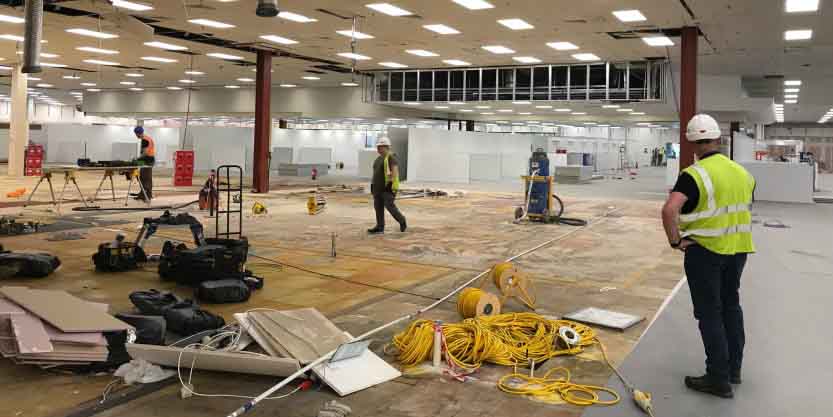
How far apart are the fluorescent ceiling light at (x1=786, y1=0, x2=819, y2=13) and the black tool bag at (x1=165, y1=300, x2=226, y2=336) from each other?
42.0ft

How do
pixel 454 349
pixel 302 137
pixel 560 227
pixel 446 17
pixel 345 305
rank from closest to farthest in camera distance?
pixel 454 349 < pixel 345 305 < pixel 560 227 < pixel 446 17 < pixel 302 137

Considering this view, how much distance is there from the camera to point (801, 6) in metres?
12.9

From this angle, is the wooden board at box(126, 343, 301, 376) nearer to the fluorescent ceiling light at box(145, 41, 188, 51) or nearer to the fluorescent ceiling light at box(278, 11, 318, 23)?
the fluorescent ceiling light at box(278, 11, 318, 23)

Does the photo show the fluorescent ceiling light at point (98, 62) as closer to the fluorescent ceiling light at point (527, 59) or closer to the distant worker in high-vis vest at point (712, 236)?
the fluorescent ceiling light at point (527, 59)

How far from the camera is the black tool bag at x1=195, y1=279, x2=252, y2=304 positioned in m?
6.27

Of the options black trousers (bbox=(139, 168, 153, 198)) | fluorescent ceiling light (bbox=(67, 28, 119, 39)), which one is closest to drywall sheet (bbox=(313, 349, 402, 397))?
black trousers (bbox=(139, 168, 153, 198))

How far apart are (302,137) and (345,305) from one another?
3910 centimetres

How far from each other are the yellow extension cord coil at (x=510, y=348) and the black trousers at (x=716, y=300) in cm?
69

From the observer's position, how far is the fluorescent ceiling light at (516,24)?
15.7m

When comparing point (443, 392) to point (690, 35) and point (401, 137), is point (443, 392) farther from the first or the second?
point (401, 137)

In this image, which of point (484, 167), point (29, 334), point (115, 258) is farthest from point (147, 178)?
point (484, 167)

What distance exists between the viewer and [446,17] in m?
15.5

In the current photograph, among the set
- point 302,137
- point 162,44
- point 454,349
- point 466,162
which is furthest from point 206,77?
point 454,349

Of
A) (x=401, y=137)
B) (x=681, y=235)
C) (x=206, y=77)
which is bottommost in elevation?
(x=681, y=235)
